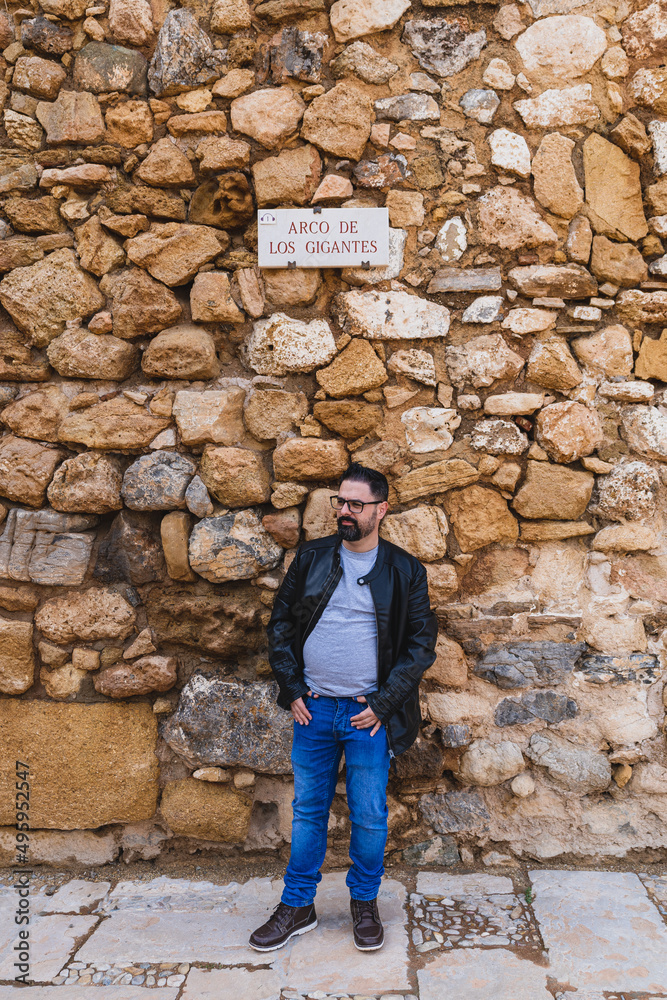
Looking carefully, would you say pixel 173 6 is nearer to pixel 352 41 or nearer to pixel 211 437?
pixel 352 41

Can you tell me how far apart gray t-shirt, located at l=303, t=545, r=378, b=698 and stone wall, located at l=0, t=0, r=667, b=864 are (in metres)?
0.39

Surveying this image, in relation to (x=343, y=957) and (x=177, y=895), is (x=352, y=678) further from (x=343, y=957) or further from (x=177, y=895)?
(x=177, y=895)

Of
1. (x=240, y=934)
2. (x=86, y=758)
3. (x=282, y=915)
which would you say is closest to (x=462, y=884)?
(x=282, y=915)

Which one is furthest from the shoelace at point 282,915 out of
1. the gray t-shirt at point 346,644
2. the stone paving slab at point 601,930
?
the stone paving slab at point 601,930

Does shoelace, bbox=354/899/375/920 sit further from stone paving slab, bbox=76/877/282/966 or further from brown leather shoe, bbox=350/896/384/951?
stone paving slab, bbox=76/877/282/966

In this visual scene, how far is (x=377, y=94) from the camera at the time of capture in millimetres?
2682

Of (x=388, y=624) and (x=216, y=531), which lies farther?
(x=216, y=531)

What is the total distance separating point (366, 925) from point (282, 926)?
294 millimetres

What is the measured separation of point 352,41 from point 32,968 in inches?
141

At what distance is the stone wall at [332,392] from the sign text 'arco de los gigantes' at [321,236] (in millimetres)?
63

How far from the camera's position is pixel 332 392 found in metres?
2.71

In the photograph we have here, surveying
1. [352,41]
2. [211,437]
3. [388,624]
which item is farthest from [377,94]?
[388,624]

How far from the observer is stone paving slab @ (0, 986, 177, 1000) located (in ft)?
7.01

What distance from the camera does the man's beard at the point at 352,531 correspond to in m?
2.36
